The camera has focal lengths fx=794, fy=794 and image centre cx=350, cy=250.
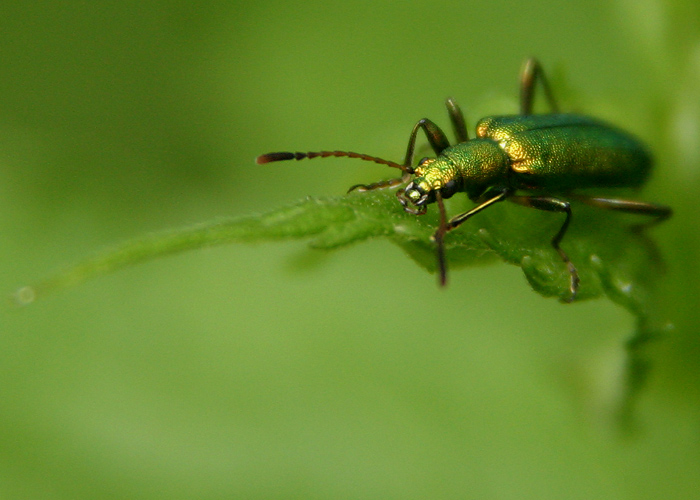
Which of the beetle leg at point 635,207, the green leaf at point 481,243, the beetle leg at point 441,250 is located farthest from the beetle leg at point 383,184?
the beetle leg at point 635,207

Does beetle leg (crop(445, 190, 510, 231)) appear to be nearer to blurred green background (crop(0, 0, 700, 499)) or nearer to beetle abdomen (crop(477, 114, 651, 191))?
blurred green background (crop(0, 0, 700, 499))

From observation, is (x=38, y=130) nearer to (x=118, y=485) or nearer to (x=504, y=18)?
(x=118, y=485)

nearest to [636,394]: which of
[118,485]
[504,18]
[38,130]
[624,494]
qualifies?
[624,494]

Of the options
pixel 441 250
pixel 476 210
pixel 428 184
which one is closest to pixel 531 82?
pixel 428 184

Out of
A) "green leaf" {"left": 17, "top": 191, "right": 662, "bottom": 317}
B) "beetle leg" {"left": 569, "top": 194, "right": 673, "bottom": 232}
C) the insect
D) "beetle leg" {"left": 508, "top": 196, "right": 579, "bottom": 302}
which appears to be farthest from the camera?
the insect

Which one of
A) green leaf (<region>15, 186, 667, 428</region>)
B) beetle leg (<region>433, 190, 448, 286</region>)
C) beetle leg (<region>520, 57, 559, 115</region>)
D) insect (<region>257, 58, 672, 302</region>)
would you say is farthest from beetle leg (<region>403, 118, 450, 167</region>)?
beetle leg (<region>433, 190, 448, 286</region>)

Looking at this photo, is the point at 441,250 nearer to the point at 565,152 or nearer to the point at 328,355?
the point at 565,152
